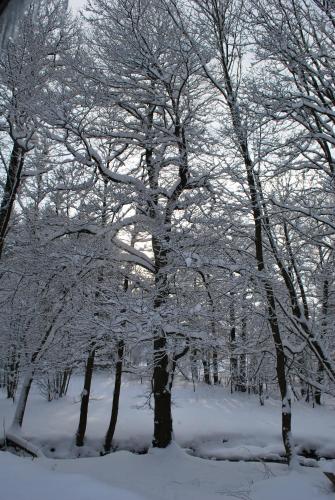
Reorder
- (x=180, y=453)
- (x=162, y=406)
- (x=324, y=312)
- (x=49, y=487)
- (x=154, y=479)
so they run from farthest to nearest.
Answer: (x=324, y=312)
(x=162, y=406)
(x=180, y=453)
(x=154, y=479)
(x=49, y=487)

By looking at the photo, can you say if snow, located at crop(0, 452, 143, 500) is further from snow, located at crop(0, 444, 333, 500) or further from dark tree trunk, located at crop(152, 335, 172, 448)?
dark tree trunk, located at crop(152, 335, 172, 448)

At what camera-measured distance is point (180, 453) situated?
9602mm

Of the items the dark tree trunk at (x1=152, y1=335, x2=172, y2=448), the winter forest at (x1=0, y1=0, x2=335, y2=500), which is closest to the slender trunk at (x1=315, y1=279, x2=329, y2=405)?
the winter forest at (x1=0, y1=0, x2=335, y2=500)

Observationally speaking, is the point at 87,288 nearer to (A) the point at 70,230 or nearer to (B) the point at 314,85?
(A) the point at 70,230

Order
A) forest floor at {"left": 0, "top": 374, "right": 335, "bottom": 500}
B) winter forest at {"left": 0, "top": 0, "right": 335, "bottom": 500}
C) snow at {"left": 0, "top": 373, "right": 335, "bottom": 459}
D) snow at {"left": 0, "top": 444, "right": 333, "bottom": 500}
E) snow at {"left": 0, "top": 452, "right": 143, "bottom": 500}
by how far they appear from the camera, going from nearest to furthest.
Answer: snow at {"left": 0, "top": 452, "right": 143, "bottom": 500}
snow at {"left": 0, "top": 444, "right": 333, "bottom": 500}
forest floor at {"left": 0, "top": 374, "right": 335, "bottom": 500}
winter forest at {"left": 0, "top": 0, "right": 335, "bottom": 500}
snow at {"left": 0, "top": 373, "right": 335, "bottom": 459}

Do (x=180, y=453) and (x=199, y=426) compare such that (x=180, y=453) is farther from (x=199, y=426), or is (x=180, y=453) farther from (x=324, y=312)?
(x=199, y=426)

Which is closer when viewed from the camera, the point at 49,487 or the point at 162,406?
the point at 49,487

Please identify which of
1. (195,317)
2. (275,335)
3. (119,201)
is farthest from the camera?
(119,201)

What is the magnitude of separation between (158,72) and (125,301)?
5010mm

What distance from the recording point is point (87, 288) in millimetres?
10016

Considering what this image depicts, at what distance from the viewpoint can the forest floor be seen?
484cm

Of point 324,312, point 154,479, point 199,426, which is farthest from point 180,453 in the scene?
point 199,426

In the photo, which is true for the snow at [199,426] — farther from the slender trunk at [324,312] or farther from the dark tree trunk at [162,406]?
the slender trunk at [324,312]

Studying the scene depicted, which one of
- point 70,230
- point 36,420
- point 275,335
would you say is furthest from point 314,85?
point 36,420
